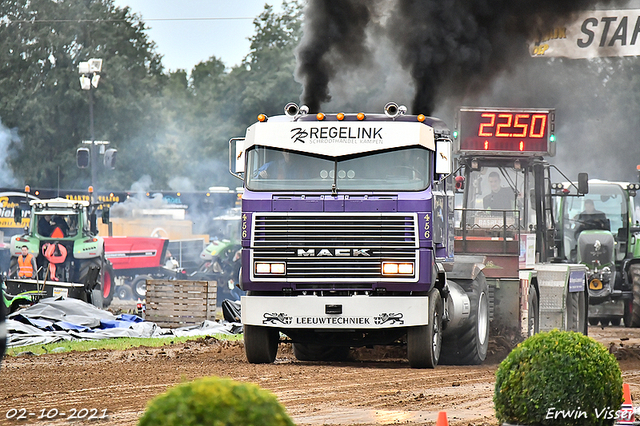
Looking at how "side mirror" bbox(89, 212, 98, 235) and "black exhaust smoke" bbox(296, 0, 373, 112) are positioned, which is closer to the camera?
"black exhaust smoke" bbox(296, 0, 373, 112)

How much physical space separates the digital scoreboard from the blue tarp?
6.61m

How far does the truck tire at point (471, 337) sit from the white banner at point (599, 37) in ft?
13.1

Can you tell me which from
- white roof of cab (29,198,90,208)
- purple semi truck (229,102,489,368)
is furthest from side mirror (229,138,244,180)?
white roof of cab (29,198,90,208)

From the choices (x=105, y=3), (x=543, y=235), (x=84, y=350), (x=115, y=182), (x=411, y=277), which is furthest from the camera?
(x=105, y=3)

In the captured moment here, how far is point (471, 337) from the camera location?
47.2ft

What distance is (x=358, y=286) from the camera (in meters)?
12.5

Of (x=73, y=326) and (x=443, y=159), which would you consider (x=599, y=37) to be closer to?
(x=443, y=159)

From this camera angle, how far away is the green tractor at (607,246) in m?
23.8

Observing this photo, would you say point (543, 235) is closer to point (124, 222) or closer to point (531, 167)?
point (531, 167)

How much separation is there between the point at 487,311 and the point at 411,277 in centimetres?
314

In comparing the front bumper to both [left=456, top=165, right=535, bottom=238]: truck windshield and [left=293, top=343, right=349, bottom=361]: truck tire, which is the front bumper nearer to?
[left=293, top=343, right=349, bottom=361]: truck tire

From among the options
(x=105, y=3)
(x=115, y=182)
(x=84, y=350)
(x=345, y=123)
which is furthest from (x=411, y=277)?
(x=105, y=3)

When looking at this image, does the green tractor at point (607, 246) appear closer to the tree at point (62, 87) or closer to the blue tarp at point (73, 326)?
the blue tarp at point (73, 326)

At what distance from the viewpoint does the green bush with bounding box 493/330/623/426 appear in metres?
6.70
